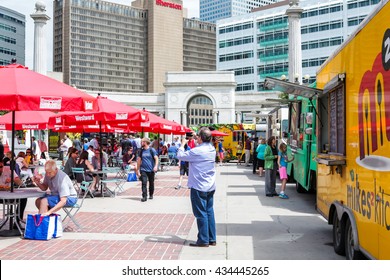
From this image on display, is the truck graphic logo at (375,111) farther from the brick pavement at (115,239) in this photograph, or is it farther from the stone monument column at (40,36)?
the stone monument column at (40,36)

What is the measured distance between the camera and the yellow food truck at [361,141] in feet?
15.0

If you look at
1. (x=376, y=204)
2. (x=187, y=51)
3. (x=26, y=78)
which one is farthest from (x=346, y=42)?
(x=187, y=51)

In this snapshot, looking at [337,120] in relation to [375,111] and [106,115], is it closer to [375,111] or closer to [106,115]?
[375,111]

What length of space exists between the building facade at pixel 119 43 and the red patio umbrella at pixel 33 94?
6334 inches

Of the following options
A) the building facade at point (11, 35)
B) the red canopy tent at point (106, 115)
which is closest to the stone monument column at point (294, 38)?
the red canopy tent at point (106, 115)

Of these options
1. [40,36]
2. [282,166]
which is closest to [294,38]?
[40,36]

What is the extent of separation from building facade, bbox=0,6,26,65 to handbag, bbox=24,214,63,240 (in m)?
131

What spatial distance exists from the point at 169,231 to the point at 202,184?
6.07 ft

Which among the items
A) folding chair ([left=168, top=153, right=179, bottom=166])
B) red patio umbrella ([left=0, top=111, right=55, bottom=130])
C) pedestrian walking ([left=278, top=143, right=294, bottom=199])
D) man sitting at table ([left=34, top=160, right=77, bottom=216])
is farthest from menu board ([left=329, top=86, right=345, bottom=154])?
folding chair ([left=168, top=153, right=179, bottom=166])

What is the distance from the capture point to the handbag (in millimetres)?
7848

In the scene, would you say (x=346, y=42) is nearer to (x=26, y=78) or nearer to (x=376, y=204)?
(x=376, y=204)

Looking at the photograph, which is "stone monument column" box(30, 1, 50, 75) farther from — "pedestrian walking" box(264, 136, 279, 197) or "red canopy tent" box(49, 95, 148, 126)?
"pedestrian walking" box(264, 136, 279, 197)

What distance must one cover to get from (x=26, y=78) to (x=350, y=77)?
16.9ft

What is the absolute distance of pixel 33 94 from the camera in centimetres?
761
